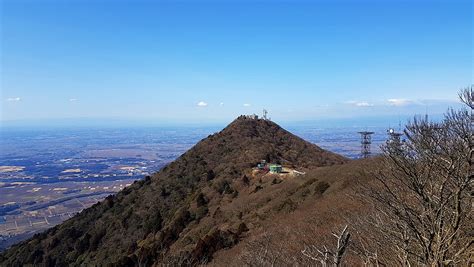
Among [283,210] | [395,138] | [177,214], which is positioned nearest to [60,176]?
[177,214]

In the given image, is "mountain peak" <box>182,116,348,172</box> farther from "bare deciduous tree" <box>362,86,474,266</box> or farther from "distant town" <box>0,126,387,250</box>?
"bare deciduous tree" <box>362,86,474,266</box>

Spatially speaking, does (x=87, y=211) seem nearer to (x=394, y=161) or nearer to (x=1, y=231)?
(x=1, y=231)

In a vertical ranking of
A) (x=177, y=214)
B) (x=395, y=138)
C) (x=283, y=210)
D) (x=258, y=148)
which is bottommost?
(x=177, y=214)

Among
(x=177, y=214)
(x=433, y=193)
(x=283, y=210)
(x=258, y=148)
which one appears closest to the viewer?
(x=433, y=193)

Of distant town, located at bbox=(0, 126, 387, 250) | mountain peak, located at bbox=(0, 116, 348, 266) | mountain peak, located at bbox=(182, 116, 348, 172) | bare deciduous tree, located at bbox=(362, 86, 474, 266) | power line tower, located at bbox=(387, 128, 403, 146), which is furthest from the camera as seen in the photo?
distant town, located at bbox=(0, 126, 387, 250)

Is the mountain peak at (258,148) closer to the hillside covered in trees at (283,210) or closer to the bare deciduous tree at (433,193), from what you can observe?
the hillside covered in trees at (283,210)

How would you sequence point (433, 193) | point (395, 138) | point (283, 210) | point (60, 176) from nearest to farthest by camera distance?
point (433, 193) → point (395, 138) → point (283, 210) → point (60, 176)

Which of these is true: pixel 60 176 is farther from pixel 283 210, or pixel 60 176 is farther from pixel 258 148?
pixel 283 210

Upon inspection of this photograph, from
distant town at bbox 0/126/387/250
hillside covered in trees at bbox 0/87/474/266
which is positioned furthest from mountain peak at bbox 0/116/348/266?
distant town at bbox 0/126/387/250

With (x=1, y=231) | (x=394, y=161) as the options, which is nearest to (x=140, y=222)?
(x=394, y=161)

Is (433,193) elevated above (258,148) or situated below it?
above

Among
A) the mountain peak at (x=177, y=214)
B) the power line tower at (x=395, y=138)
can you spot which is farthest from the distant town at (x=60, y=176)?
the power line tower at (x=395, y=138)
